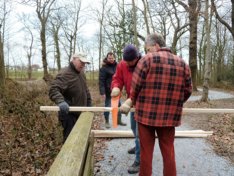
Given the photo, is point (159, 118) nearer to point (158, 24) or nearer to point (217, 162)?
point (217, 162)

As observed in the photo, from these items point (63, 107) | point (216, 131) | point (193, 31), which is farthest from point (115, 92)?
point (193, 31)

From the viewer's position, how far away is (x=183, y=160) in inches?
226

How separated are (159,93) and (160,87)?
0.07 metres

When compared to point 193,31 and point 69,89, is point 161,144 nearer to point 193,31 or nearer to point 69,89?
point 69,89

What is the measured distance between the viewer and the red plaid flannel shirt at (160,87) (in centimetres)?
363

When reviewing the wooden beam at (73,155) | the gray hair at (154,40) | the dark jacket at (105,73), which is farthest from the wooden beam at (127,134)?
the gray hair at (154,40)

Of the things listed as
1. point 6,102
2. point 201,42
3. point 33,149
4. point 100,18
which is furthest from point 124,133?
point 201,42

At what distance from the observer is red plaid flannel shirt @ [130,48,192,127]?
363 centimetres

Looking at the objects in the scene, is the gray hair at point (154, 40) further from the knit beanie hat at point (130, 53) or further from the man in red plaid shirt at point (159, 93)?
the knit beanie hat at point (130, 53)

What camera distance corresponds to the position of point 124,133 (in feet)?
23.2

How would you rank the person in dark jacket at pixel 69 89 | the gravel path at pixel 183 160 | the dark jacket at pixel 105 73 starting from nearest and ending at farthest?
the person in dark jacket at pixel 69 89 → the gravel path at pixel 183 160 → the dark jacket at pixel 105 73

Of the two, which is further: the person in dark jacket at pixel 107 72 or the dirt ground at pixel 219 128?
the person in dark jacket at pixel 107 72

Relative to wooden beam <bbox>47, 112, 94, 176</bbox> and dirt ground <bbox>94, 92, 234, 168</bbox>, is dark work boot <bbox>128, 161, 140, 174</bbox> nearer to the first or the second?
dirt ground <bbox>94, 92, 234, 168</bbox>

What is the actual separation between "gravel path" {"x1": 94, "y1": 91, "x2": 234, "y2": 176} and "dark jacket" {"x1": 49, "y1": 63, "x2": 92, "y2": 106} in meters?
1.18
